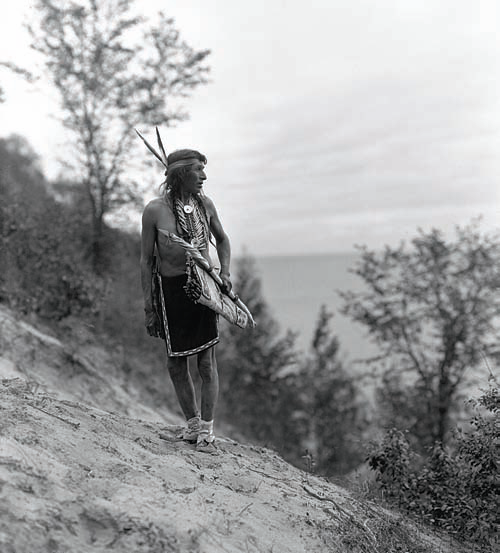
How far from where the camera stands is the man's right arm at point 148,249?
186 inches

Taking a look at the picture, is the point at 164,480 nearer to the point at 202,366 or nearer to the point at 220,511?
the point at 220,511

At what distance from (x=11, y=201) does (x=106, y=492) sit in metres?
11.4

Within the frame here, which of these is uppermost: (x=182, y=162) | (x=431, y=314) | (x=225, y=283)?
(x=182, y=162)

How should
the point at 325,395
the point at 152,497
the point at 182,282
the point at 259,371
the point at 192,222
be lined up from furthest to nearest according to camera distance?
the point at 259,371 < the point at 325,395 < the point at 192,222 < the point at 182,282 < the point at 152,497

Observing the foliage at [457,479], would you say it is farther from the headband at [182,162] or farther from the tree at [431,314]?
the tree at [431,314]

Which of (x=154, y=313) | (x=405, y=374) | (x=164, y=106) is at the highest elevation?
(x=164, y=106)

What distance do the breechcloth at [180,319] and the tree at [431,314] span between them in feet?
45.8

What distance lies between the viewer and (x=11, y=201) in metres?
13.5

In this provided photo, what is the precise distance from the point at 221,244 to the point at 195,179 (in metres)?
0.66

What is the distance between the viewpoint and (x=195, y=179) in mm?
4734

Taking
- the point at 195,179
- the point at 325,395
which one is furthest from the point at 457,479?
the point at 325,395

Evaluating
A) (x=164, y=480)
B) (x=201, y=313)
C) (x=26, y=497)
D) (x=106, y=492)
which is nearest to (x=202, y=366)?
(x=201, y=313)

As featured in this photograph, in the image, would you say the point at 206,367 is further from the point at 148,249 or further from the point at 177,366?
the point at 148,249

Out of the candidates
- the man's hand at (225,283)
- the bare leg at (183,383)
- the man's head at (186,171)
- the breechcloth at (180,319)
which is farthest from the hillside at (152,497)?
the man's head at (186,171)
